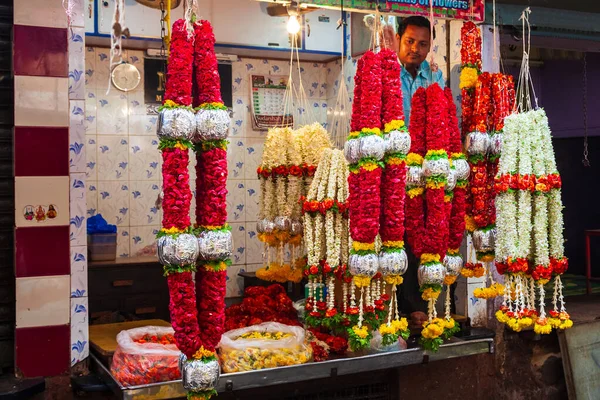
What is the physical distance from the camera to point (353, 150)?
3.76 meters

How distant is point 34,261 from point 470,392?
3555 millimetres

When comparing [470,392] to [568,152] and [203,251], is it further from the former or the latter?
[568,152]

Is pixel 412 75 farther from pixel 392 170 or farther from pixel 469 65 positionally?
pixel 392 170

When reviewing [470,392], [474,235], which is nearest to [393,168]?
[474,235]

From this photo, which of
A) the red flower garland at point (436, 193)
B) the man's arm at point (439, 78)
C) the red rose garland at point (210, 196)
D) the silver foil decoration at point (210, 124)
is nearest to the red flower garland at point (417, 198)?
the red flower garland at point (436, 193)

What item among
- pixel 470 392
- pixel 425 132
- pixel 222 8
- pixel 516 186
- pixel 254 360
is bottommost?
pixel 470 392

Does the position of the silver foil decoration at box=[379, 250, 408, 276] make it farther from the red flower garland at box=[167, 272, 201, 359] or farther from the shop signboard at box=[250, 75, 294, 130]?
the shop signboard at box=[250, 75, 294, 130]

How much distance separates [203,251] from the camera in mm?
3086

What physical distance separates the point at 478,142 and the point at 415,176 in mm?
631

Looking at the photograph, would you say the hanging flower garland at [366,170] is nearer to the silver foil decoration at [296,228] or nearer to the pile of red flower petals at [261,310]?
the silver foil decoration at [296,228]

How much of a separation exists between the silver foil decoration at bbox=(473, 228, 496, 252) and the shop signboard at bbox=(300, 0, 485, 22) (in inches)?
61.0

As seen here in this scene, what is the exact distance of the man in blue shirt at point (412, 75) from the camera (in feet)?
17.9

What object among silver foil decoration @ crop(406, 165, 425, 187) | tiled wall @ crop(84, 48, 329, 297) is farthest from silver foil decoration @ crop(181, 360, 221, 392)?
tiled wall @ crop(84, 48, 329, 297)

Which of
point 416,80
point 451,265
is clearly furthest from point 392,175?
point 416,80
